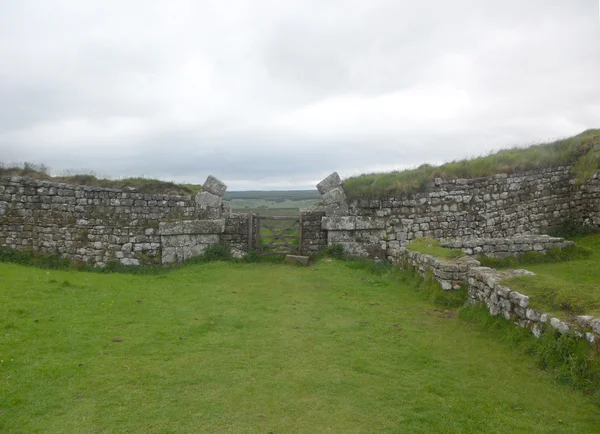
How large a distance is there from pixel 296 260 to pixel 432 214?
17.6ft

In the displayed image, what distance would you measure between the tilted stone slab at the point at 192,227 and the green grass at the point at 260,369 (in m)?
4.57

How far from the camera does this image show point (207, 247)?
1538 cm

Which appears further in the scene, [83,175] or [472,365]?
[83,175]

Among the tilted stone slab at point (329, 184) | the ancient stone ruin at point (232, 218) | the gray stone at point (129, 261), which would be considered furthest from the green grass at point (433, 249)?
the gray stone at point (129, 261)

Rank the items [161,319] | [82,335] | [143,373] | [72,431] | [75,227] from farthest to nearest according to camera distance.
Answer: [75,227] → [161,319] → [82,335] → [143,373] → [72,431]

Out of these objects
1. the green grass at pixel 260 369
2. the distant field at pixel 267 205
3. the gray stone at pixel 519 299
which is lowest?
the green grass at pixel 260 369

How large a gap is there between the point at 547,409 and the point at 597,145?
16.2m

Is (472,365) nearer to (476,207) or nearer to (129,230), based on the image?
(476,207)

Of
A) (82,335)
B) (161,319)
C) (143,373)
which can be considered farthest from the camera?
(161,319)

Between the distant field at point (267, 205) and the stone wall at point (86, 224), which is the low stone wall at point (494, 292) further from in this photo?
the stone wall at point (86, 224)

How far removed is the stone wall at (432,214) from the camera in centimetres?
1510

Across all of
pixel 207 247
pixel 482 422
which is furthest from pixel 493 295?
pixel 207 247

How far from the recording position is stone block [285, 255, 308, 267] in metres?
14.8

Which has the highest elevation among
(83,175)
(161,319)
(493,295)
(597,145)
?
(597,145)
